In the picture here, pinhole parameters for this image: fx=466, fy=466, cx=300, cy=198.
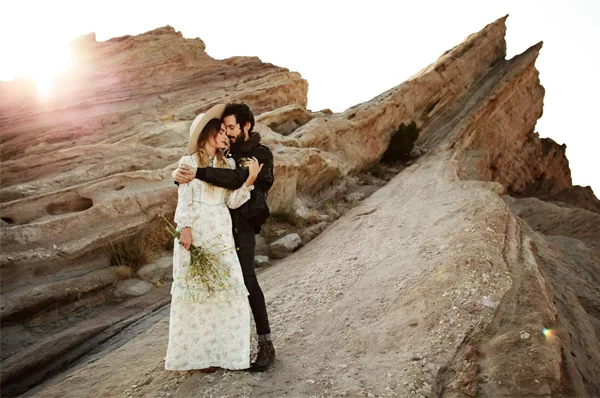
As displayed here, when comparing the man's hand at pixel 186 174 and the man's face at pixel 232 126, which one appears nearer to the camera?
the man's hand at pixel 186 174

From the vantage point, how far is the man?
4.52 m

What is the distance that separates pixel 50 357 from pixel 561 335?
21.0 ft

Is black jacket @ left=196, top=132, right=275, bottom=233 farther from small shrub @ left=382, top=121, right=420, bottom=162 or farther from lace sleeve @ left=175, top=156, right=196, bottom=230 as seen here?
small shrub @ left=382, top=121, right=420, bottom=162

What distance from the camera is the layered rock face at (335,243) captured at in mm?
4359

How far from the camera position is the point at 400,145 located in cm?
2061

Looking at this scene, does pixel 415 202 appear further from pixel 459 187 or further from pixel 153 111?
pixel 153 111

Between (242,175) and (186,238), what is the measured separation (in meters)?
0.81

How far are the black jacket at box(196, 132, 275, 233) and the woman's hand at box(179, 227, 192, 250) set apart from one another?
48cm

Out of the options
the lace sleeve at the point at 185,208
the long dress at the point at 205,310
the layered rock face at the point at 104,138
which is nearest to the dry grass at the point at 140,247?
the layered rock face at the point at 104,138

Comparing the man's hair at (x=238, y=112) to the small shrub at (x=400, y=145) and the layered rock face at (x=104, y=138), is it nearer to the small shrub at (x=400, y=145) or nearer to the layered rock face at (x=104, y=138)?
the layered rock face at (x=104, y=138)

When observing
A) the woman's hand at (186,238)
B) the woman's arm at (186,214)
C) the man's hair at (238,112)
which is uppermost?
the man's hair at (238,112)

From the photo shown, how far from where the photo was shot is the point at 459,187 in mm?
11539

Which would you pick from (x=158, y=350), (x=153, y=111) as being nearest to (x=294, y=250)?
(x=158, y=350)

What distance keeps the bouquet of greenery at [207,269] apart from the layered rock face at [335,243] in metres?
0.90
